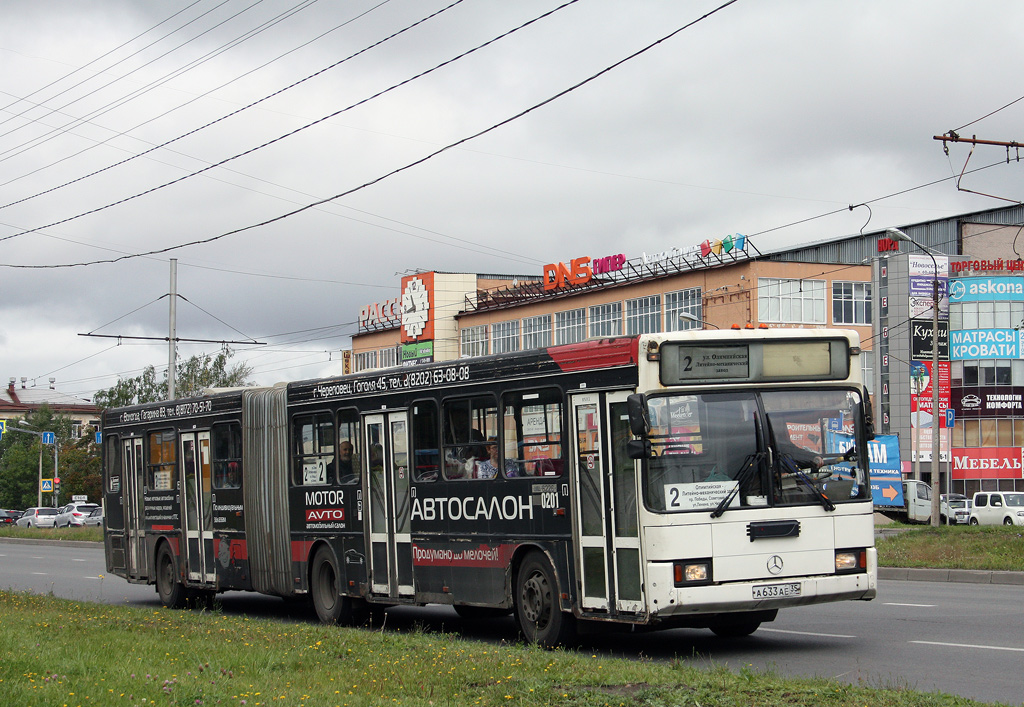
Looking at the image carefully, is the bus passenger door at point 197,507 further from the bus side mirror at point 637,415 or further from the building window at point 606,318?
the building window at point 606,318

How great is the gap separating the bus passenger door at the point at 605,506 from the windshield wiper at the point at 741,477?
71 cm

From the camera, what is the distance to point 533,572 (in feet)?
40.6

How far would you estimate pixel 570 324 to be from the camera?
84.3 metres

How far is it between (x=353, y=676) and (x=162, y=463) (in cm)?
1117

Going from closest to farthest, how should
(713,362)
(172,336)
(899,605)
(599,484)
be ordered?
(713,362), (599,484), (899,605), (172,336)

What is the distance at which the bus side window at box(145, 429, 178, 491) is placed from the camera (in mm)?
19609

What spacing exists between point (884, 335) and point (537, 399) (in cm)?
6466

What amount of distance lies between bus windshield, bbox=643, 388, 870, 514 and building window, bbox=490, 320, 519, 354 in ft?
253

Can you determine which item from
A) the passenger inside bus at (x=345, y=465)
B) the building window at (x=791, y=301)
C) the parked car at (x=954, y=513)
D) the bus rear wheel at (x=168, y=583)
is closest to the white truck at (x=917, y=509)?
the parked car at (x=954, y=513)

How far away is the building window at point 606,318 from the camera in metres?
80.2

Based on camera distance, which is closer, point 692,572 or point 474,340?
point 692,572

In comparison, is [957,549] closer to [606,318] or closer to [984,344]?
[984,344]

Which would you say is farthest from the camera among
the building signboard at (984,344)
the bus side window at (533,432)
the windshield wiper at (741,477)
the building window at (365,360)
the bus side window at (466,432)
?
the building window at (365,360)

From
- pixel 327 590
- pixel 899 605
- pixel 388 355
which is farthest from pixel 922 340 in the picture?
pixel 327 590
